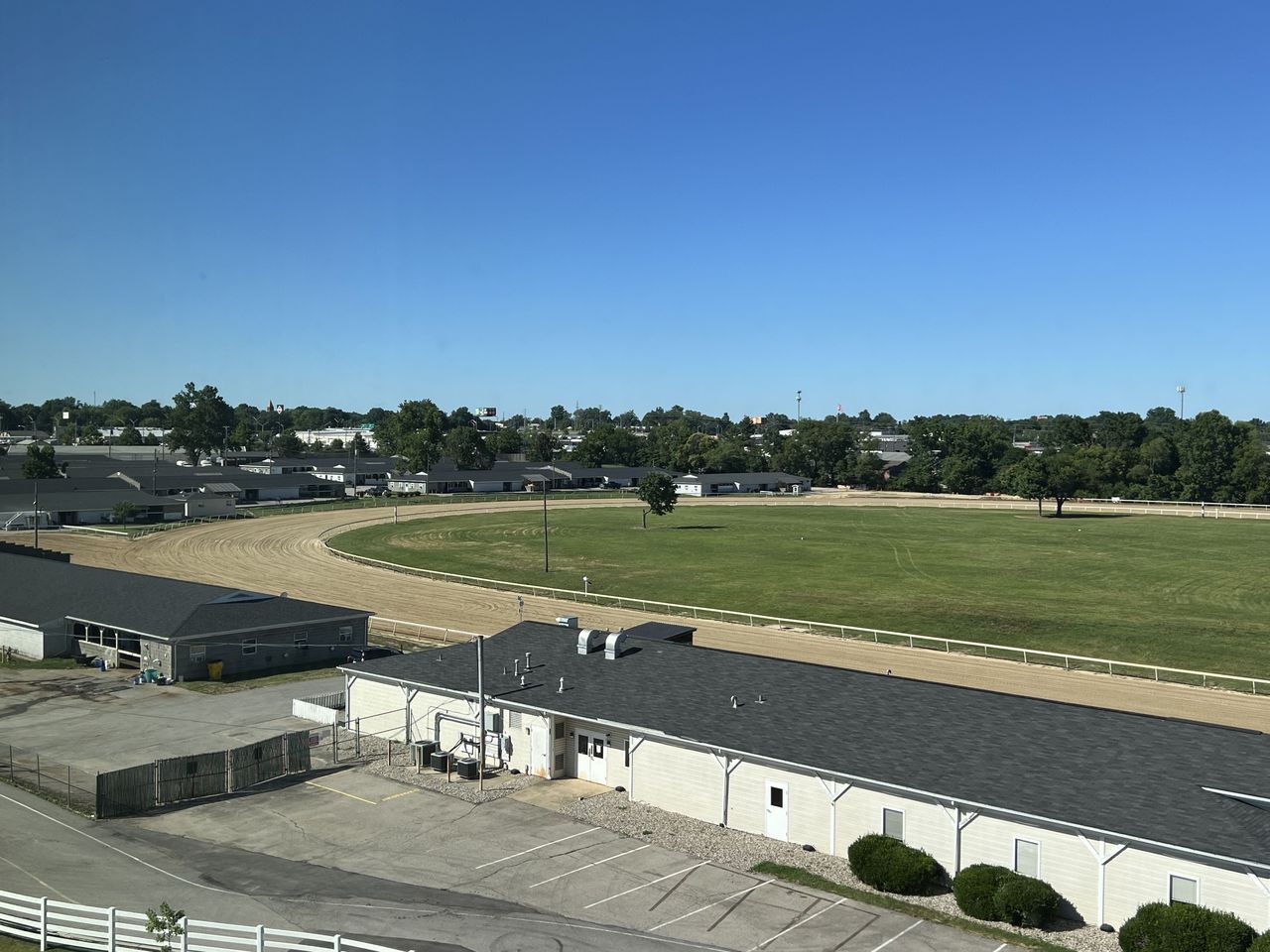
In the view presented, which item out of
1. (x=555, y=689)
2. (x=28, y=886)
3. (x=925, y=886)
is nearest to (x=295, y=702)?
(x=555, y=689)

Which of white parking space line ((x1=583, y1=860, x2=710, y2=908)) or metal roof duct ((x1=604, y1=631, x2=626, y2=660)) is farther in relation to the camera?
metal roof duct ((x1=604, y1=631, x2=626, y2=660))

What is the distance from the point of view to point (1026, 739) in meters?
25.8

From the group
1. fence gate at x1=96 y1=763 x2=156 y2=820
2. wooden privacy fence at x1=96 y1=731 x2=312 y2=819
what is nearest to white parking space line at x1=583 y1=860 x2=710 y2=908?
wooden privacy fence at x1=96 y1=731 x2=312 y2=819

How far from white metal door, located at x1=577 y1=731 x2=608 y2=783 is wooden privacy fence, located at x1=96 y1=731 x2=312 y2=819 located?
896 cm

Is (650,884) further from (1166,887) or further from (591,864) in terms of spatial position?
(1166,887)

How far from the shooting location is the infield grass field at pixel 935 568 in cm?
5950

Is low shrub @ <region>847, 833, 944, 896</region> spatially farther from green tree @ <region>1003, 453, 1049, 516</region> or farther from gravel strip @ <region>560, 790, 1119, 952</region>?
green tree @ <region>1003, 453, 1049, 516</region>

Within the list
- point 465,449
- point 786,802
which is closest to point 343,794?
point 786,802

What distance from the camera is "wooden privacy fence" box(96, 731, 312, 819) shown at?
28.2 meters

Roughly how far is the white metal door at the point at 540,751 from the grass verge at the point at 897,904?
28.6 ft

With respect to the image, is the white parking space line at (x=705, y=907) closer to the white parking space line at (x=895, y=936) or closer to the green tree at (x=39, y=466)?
the white parking space line at (x=895, y=936)

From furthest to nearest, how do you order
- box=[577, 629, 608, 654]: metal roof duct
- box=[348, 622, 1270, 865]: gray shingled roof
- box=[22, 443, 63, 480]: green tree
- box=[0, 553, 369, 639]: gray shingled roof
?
box=[22, 443, 63, 480]: green tree, box=[0, 553, 369, 639]: gray shingled roof, box=[577, 629, 608, 654]: metal roof duct, box=[348, 622, 1270, 865]: gray shingled roof

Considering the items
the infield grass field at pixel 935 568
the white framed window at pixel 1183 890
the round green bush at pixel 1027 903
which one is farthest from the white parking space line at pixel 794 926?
the infield grass field at pixel 935 568

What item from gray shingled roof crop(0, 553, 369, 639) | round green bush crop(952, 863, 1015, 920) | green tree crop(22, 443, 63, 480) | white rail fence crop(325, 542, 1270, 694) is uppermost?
green tree crop(22, 443, 63, 480)
